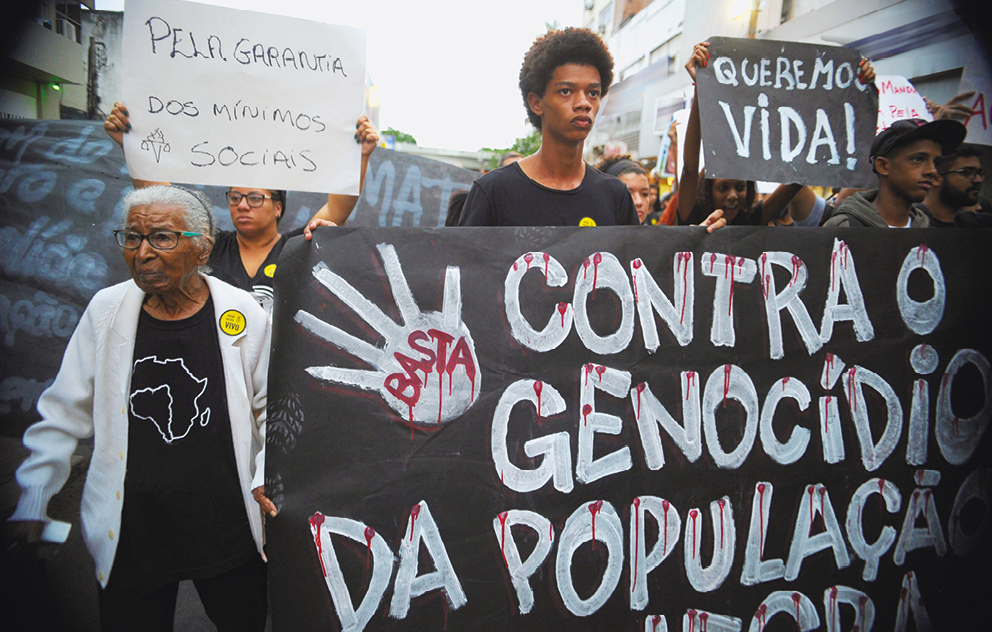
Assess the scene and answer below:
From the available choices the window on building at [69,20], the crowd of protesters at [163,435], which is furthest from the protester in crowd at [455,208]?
the window on building at [69,20]

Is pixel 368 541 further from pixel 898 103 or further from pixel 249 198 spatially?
pixel 898 103

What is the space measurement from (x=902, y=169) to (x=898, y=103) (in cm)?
170

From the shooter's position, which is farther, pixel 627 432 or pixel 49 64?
pixel 49 64

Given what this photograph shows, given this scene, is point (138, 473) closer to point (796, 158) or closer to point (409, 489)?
point (409, 489)

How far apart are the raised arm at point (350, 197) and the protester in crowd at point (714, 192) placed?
3.56 feet

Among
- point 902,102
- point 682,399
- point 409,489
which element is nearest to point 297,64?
point 409,489

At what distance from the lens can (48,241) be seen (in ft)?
12.0

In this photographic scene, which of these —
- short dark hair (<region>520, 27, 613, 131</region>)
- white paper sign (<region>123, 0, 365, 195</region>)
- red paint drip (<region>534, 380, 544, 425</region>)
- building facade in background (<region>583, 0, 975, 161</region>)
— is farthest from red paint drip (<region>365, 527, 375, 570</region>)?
building facade in background (<region>583, 0, 975, 161</region>)

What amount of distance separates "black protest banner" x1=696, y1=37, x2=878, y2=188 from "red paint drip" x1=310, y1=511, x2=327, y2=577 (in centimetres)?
157

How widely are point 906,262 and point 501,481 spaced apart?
1.44m

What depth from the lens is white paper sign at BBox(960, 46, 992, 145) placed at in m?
2.95

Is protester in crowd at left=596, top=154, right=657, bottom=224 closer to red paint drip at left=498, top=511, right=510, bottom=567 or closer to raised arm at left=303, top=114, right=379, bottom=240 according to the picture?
raised arm at left=303, top=114, right=379, bottom=240

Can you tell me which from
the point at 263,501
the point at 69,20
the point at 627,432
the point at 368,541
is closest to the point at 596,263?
the point at 627,432

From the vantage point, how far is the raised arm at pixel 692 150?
1800mm
